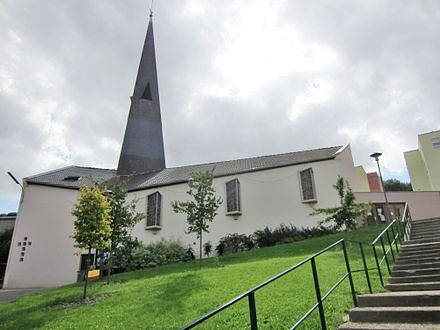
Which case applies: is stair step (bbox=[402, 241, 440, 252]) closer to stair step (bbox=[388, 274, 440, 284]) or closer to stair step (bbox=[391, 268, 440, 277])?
stair step (bbox=[391, 268, 440, 277])

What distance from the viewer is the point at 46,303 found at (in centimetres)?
815

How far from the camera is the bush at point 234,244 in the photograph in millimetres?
15680

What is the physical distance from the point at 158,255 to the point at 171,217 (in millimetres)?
3456

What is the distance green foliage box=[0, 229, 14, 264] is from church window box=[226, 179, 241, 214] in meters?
15.3

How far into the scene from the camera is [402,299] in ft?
13.6

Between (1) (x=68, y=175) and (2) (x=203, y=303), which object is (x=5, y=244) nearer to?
(1) (x=68, y=175)

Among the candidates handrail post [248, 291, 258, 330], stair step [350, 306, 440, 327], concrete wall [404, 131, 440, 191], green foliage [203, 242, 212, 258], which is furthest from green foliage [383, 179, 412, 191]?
handrail post [248, 291, 258, 330]

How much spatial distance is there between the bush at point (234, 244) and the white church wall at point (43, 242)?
861cm

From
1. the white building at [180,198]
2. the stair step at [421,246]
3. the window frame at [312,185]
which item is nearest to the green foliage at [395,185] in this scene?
the white building at [180,198]

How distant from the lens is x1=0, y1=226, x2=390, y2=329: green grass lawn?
4652mm

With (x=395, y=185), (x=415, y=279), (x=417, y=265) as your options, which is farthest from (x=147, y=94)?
(x=395, y=185)

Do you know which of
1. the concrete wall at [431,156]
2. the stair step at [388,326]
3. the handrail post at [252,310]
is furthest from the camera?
the concrete wall at [431,156]

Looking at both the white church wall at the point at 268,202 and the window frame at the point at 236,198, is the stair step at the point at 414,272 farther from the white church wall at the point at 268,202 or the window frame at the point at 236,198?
the window frame at the point at 236,198

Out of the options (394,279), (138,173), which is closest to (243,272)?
(394,279)
